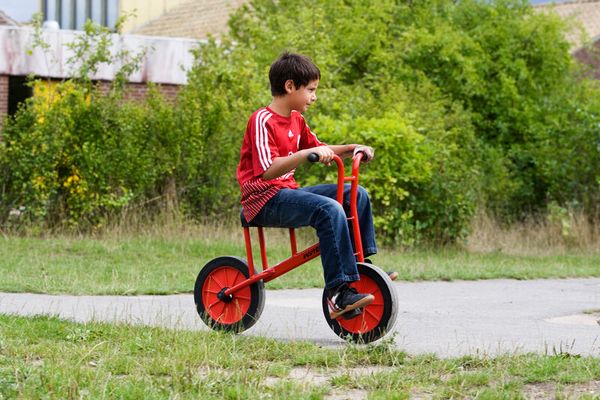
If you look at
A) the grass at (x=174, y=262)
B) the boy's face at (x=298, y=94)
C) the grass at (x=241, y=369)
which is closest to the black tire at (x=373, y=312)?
the grass at (x=241, y=369)

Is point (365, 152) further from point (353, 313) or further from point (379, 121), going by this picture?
point (379, 121)

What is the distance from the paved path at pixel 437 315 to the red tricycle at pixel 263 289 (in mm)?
144

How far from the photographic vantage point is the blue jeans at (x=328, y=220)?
6.74 metres

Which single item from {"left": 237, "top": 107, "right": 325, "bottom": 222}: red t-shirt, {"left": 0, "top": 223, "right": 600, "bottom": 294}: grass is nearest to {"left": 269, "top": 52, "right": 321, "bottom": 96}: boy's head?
{"left": 237, "top": 107, "right": 325, "bottom": 222}: red t-shirt

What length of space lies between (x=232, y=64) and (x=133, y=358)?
45.3ft

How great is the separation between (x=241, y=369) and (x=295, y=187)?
1.69m

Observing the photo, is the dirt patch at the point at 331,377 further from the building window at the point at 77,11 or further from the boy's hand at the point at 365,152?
the building window at the point at 77,11

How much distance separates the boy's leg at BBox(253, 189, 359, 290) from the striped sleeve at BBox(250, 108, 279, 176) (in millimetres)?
242

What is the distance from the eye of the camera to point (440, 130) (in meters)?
17.9

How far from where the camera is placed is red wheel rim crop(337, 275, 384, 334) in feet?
22.4

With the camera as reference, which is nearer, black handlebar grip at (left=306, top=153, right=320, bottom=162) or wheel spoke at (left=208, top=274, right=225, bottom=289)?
black handlebar grip at (left=306, top=153, right=320, bottom=162)

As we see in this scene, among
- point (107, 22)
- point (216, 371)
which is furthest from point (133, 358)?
point (107, 22)

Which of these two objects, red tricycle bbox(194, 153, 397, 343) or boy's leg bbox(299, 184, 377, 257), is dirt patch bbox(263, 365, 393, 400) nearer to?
red tricycle bbox(194, 153, 397, 343)

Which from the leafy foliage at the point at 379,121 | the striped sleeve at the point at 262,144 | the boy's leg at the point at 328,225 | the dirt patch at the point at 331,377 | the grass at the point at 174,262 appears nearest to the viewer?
the dirt patch at the point at 331,377
